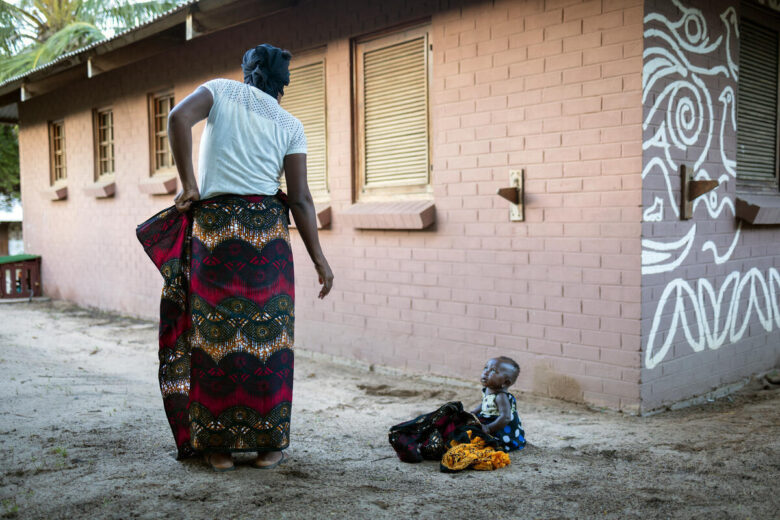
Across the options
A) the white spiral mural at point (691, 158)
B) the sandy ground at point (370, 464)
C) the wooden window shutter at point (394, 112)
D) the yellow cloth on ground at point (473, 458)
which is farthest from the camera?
the wooden window shutter at point (394, 112)

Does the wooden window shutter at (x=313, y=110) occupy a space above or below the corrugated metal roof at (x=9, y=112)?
below

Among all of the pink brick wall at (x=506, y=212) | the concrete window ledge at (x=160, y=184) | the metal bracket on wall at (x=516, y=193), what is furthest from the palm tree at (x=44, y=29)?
the metal bracket on wall at (x=516, y=193)

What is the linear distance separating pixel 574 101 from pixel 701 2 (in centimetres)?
126

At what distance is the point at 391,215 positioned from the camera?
6379mm

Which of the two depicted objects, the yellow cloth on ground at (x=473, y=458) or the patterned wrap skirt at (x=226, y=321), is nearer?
the patterned wrap skirt at (x=226, y=321)

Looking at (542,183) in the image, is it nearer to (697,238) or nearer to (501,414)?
(697,238)

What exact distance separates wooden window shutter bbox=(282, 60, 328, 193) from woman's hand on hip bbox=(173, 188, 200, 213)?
4.08 m

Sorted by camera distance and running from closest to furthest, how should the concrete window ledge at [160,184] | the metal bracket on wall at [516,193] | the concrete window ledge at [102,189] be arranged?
the metal bracket on wall at [516,193] → the concrete window ledge at [160,184] → the concrete window ledge at [102,189]

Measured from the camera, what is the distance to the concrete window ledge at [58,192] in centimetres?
1248

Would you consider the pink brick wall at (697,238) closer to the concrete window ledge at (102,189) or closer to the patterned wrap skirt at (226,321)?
the patterned wrap skirt at (226,321)

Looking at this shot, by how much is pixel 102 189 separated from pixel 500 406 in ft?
29.2

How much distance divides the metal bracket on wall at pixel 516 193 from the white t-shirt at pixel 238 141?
241 centimetres

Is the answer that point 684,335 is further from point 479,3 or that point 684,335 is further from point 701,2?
point 479,3

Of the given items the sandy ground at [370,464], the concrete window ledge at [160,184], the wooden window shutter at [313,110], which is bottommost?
the sandy ground at [370,464]
